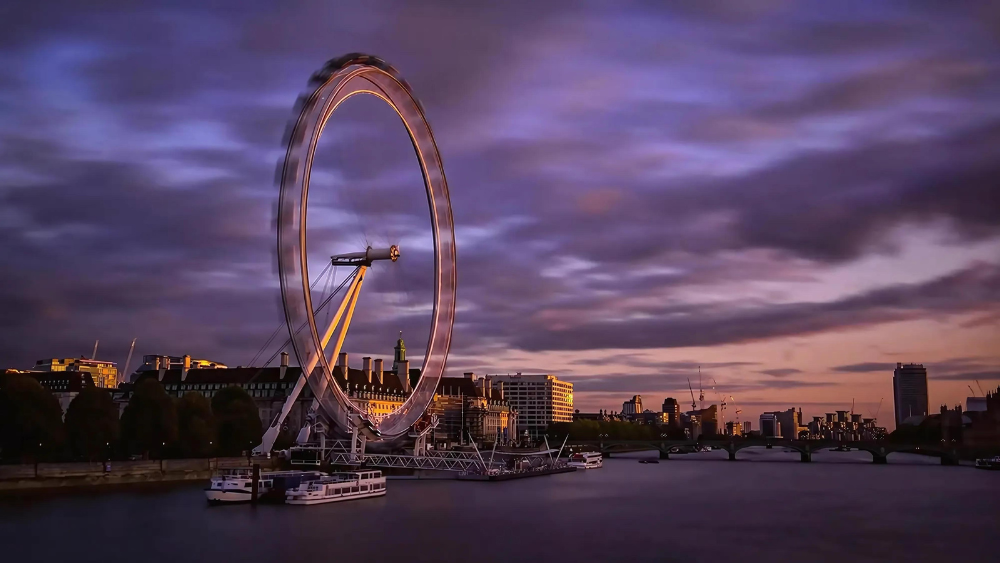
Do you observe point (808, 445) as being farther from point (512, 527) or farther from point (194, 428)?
point (512, 527)

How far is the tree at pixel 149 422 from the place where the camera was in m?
67.9

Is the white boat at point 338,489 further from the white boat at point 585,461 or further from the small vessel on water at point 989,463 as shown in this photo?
the small vessel on water at point 989,463

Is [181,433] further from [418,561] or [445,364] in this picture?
[418,561]

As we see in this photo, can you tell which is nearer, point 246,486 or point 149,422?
point 246,486

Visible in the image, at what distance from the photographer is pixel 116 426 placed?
64938mm

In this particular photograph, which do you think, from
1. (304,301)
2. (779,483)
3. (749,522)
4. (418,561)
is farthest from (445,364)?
(779,483)

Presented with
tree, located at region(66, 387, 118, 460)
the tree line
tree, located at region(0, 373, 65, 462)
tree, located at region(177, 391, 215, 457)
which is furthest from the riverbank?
tree, located at region(0, 373, 65, 462)

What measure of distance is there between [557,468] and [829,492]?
33.3 meters

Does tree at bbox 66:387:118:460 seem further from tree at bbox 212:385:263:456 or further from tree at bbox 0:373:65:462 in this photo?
tree at bbox 212:385:263:456

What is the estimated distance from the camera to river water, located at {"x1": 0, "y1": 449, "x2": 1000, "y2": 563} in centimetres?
3706

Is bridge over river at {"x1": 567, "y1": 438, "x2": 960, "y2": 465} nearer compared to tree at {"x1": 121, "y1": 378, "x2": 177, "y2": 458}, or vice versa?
tree at {"x1": 121, "y1": 378, "x2": 177, "y2": 458}

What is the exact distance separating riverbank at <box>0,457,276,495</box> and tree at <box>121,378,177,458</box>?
6.20 feet

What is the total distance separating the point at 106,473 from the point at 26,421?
5.69 meters

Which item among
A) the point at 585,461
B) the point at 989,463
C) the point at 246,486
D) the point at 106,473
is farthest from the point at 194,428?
the point at 989,463
